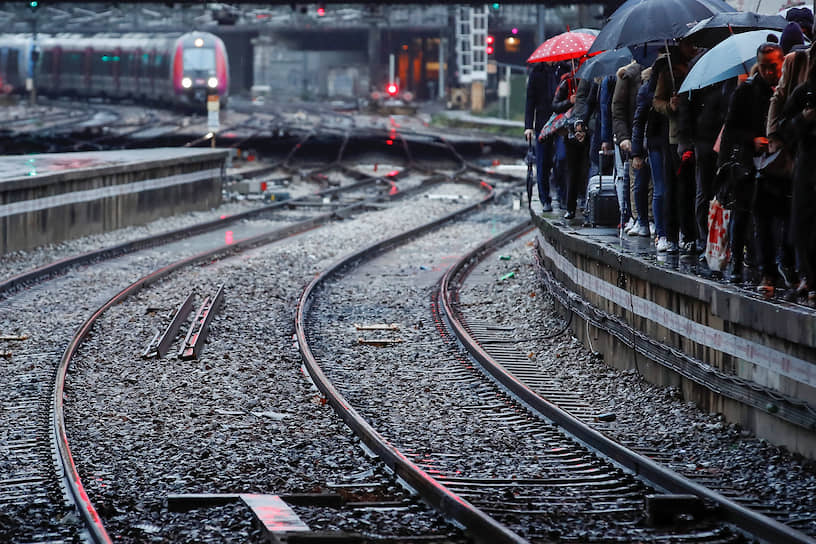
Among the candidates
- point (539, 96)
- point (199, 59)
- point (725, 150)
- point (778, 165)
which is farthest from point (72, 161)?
point (199, 59)

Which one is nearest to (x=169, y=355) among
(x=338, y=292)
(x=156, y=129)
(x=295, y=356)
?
(x=295, y=356)

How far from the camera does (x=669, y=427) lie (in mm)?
8594

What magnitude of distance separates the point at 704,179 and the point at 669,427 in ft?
7.15

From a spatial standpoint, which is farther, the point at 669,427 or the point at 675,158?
the point at 675,158

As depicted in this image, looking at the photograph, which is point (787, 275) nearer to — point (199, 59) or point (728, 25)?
point (728, 25)

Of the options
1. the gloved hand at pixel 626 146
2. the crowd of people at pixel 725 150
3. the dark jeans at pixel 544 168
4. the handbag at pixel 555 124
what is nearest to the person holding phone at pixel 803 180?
the crowd of people at pixel 725 150

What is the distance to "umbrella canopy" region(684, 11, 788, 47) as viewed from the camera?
10.6 metres

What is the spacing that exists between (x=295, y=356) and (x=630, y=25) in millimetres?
4325

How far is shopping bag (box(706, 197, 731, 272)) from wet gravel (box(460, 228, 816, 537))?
3.05ft

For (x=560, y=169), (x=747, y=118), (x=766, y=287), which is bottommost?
(x=766, y=287)

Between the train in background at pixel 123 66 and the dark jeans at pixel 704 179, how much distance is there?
46020 mm

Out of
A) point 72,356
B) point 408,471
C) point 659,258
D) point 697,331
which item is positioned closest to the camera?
point 408,471

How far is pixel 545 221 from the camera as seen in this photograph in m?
14.3

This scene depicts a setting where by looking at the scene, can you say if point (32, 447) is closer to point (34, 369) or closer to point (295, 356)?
point (34, 369)
